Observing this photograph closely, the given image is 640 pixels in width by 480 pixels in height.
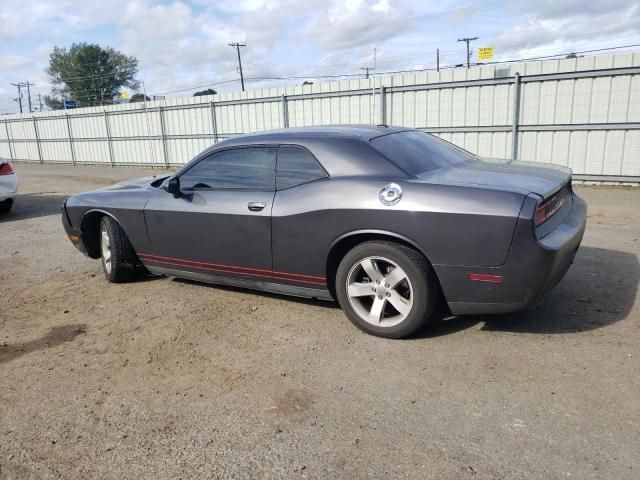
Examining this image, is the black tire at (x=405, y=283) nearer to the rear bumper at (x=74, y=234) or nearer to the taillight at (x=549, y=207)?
the taillight at (x=549, y=207)

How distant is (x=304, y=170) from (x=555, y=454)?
2577 mm

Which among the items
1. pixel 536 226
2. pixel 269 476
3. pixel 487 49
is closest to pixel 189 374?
pixel 269 476

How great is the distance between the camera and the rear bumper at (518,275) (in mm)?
3186

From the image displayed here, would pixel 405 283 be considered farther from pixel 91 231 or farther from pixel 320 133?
pixel 91 231

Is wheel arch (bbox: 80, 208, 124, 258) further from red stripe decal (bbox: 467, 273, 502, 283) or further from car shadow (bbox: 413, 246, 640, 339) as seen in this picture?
red stripe decal (bbox: 467, 273, 502, 283)

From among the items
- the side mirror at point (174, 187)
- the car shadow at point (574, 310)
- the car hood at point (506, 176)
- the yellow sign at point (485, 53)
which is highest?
the yellow sign at point (485, 53)

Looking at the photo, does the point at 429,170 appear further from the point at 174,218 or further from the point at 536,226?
the point at 174,218

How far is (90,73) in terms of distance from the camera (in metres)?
75.7

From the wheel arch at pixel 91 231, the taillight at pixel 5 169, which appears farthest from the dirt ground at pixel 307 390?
the taillight at pixel 5 169

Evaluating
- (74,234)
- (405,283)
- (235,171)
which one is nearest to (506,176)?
(405,283)

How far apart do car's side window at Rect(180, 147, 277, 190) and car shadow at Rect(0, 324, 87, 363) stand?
4.97 ft

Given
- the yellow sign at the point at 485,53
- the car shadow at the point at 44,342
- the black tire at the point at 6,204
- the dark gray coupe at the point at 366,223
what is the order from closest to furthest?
the dark gray coupe at the point at 366,223 → the car shadow at the point at 44,342 → the black tire at the point at 6,204 → the yellow sign at the point at 485,53

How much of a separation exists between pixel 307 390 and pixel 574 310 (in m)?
2.35

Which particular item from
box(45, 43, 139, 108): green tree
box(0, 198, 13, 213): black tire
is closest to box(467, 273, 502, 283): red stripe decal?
box(0, 198, 13, 213): black tire
